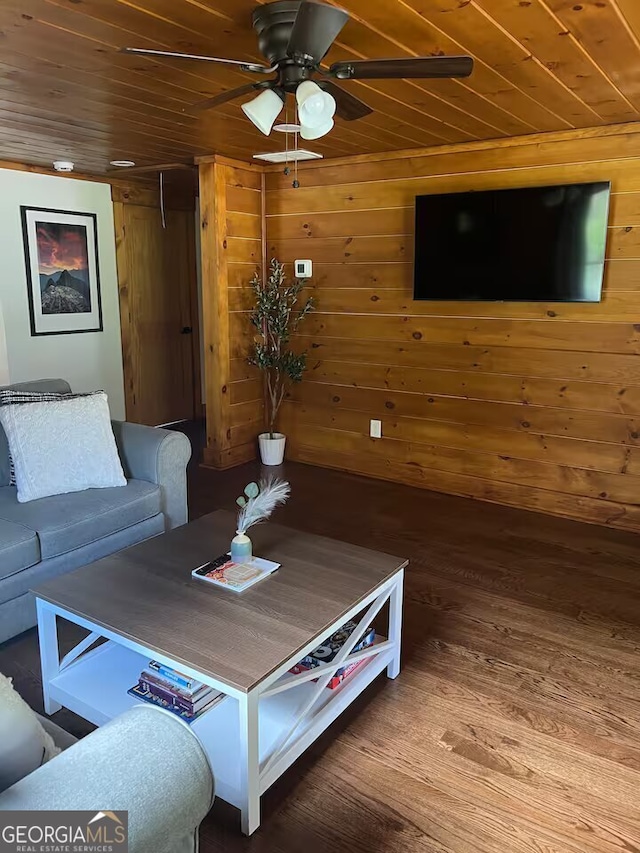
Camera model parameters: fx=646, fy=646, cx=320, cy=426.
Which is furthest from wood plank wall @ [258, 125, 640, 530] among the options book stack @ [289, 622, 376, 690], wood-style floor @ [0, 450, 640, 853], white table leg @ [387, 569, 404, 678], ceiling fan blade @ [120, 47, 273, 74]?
ceiling fan blade @ [120, 47, 273, 74]

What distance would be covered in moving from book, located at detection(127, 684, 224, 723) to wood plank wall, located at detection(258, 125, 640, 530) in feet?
8.70

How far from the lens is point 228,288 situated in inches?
180

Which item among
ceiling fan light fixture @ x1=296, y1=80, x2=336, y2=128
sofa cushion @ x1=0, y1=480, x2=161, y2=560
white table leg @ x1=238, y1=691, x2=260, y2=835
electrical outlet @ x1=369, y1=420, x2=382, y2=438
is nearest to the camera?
white table leg @ x1=238, y1=691, x2=260, y2=835

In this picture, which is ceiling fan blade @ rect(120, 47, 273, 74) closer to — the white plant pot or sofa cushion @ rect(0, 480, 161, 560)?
sofa cushion @ rect(0, 480, 161, 560)

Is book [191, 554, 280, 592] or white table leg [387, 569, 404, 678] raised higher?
book [191, 554, 280, 592]

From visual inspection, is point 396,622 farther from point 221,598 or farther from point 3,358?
point 3,358

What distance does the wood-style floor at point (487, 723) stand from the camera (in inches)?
66.6

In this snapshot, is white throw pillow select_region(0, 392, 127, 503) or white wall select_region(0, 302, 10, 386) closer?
white throw pillow select_region(0, 392, 127, 503)

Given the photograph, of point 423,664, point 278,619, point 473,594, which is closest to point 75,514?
point 278,619

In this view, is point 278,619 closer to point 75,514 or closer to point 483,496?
point 75,514

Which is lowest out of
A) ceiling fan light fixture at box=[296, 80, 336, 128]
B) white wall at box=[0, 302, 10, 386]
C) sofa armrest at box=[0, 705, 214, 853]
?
sofa armrest at box=[0, 705, 214, 853]

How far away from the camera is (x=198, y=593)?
2.03m

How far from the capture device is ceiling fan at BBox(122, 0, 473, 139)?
1.72 metres

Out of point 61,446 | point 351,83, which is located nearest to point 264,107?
point 351,83
